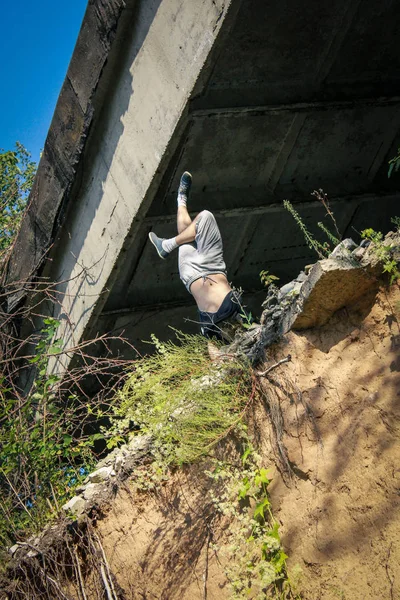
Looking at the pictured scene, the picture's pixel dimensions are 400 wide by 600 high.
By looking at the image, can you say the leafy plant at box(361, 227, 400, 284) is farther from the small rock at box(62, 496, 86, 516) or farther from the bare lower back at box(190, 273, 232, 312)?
the small rock at box(62, 496, 86, 516)

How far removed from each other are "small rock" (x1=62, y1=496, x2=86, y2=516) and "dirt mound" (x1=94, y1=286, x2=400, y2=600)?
0.17 m

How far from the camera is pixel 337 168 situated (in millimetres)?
6852

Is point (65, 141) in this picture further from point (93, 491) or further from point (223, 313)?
point (93, 491)

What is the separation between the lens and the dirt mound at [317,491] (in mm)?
3740

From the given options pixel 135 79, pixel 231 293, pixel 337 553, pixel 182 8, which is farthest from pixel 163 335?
pixel 337 553

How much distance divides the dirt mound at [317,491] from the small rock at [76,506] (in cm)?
17

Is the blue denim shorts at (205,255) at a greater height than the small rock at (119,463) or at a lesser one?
greater

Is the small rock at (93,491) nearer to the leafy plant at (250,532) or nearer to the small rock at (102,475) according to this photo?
the small rock at (102,475)

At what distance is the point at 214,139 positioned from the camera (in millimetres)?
6070

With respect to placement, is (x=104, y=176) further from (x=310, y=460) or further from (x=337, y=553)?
(x=337, y=553)

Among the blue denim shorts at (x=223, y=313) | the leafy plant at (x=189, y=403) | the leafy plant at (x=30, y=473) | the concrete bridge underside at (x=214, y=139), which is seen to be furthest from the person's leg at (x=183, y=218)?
the leafy plant at (x=30, y=473)

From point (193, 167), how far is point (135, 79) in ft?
3.00

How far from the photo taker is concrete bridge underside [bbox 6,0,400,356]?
5543 mm

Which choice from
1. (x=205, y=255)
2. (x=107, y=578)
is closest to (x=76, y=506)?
(x=107, y=578)
